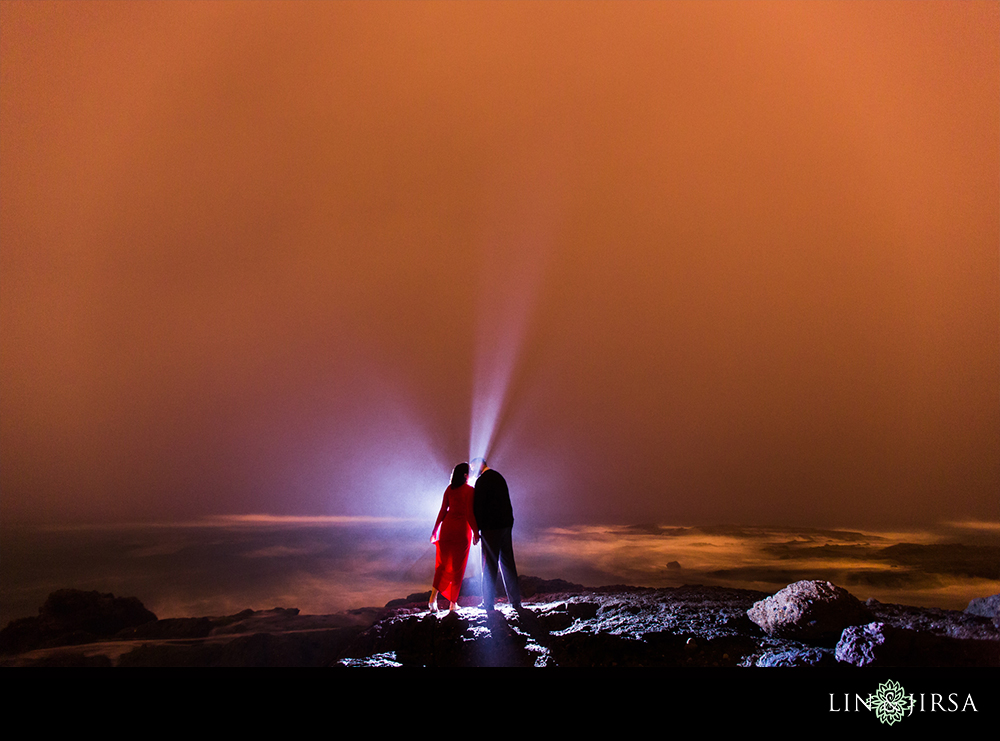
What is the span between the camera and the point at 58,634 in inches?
262

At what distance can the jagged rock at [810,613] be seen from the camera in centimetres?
446

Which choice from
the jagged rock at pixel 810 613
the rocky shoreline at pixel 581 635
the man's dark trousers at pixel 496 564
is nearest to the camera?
the rocky shoreline at pixel 581 635

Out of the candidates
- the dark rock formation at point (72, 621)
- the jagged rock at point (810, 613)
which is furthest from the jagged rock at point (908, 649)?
the dark rock formation at point (72, 621)

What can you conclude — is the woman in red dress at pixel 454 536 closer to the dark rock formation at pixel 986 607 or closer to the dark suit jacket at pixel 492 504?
the dark suit jacket at pixel 492 504

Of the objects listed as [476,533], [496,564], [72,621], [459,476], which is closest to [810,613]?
[496,564]

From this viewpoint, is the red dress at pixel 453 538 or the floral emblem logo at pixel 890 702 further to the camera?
the red dress at pixel 453 538

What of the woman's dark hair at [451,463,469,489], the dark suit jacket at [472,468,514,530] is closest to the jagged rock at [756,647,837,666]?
the dark suit jacket at [472,468,514,530]

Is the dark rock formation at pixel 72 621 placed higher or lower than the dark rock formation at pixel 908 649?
lower

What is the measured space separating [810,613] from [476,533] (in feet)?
9.06

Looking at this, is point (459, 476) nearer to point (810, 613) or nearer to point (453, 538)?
point (453, 538)

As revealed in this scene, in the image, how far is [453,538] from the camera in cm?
550

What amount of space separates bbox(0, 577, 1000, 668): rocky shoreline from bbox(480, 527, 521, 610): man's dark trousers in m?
0.13

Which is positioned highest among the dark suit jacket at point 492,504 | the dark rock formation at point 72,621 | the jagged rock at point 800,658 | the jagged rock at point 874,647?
the dark suit jacket at point 492,504

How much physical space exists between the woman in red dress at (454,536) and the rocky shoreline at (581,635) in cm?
28
